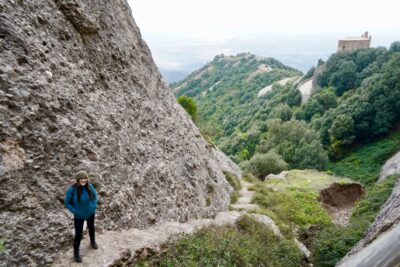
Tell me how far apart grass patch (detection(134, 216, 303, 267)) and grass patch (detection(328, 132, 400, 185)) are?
2955cm

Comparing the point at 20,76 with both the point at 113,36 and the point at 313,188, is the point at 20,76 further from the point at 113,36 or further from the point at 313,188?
the point at 313,188

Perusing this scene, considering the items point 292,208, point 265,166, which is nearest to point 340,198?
point 292,208

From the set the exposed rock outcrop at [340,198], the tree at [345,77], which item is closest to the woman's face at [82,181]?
the exposed rock outcrop at [340,198]

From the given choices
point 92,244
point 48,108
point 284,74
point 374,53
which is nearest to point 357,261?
point 92,244

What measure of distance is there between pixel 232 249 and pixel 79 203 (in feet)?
20.4

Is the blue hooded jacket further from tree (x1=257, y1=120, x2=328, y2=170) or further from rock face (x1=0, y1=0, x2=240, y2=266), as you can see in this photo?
tree (x1=257, y1=120, x2=328, y2=170)

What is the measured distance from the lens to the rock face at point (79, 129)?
777 centimetres

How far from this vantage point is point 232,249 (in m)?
11.6

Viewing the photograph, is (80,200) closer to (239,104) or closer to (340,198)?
(340,198)

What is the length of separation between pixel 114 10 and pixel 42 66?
6057mm

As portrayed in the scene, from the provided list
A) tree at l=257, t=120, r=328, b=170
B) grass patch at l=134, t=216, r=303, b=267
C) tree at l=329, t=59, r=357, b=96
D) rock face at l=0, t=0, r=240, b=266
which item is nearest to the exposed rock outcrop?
grass patch at l=134, t=216, r=303, b=267

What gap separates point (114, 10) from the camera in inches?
555

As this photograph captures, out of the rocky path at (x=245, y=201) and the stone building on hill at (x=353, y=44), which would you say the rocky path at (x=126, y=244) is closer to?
the rocky path at (x=245, y=201)

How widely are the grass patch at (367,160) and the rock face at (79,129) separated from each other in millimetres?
33375
